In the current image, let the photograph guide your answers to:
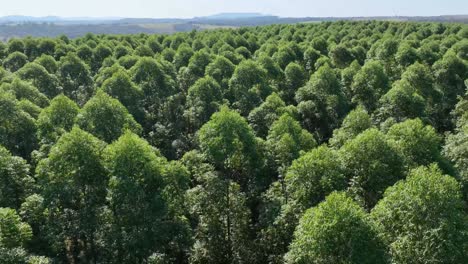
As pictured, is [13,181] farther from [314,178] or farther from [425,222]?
[425,222]

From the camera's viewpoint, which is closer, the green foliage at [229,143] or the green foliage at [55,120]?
the green foliage at [229,143]

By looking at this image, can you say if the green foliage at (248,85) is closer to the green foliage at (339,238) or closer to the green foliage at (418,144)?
the green foliage at (418,144)

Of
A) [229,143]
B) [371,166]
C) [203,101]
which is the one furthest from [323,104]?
[229,143]

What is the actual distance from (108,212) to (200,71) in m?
62.2

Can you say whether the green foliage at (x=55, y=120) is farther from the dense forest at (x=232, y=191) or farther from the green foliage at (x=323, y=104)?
the green foliage at (x=323, y=104)

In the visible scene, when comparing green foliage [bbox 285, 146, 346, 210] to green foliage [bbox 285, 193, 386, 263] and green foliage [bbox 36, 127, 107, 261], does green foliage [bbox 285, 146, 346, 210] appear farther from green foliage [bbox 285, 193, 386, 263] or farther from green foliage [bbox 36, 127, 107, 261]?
green foliage [bbox 36, 127, 107, 261]

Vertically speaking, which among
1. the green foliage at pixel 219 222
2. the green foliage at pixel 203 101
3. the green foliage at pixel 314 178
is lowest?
the green foliage at pixel 219 222

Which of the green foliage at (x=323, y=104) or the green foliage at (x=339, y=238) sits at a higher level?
the green foliage at (x=339, y=238)

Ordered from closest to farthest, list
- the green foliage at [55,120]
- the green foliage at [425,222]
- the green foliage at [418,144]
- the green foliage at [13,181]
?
1. the green foliage at [425,222]
2. the green foliage at [13,181]
3. the green foliage at [418,144]
4. the green foliage at [55,120]

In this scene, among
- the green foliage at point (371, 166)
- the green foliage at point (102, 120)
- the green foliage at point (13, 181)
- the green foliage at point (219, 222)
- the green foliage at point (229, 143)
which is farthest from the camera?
the green foliage at point (102, 120)

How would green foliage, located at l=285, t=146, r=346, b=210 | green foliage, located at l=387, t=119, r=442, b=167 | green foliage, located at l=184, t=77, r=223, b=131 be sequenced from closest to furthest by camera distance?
green foliage, located at l=285, t=146, r=346, b=210 → green foliage, located at l=387, t=119, r=442, b=167 → green foliage, located at l=184, t=77, r=223, b=131

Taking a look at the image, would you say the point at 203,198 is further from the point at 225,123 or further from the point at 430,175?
the point at 430,175

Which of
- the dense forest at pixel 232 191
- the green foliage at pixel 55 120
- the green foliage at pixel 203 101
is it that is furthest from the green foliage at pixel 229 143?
the green foliage at pixel 203 101

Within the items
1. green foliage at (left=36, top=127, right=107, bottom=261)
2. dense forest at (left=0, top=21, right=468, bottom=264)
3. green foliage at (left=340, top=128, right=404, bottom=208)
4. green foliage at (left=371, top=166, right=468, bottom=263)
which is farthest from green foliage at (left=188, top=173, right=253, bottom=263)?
green foliage at (left=371, top=166, right=468, bottom=263)
